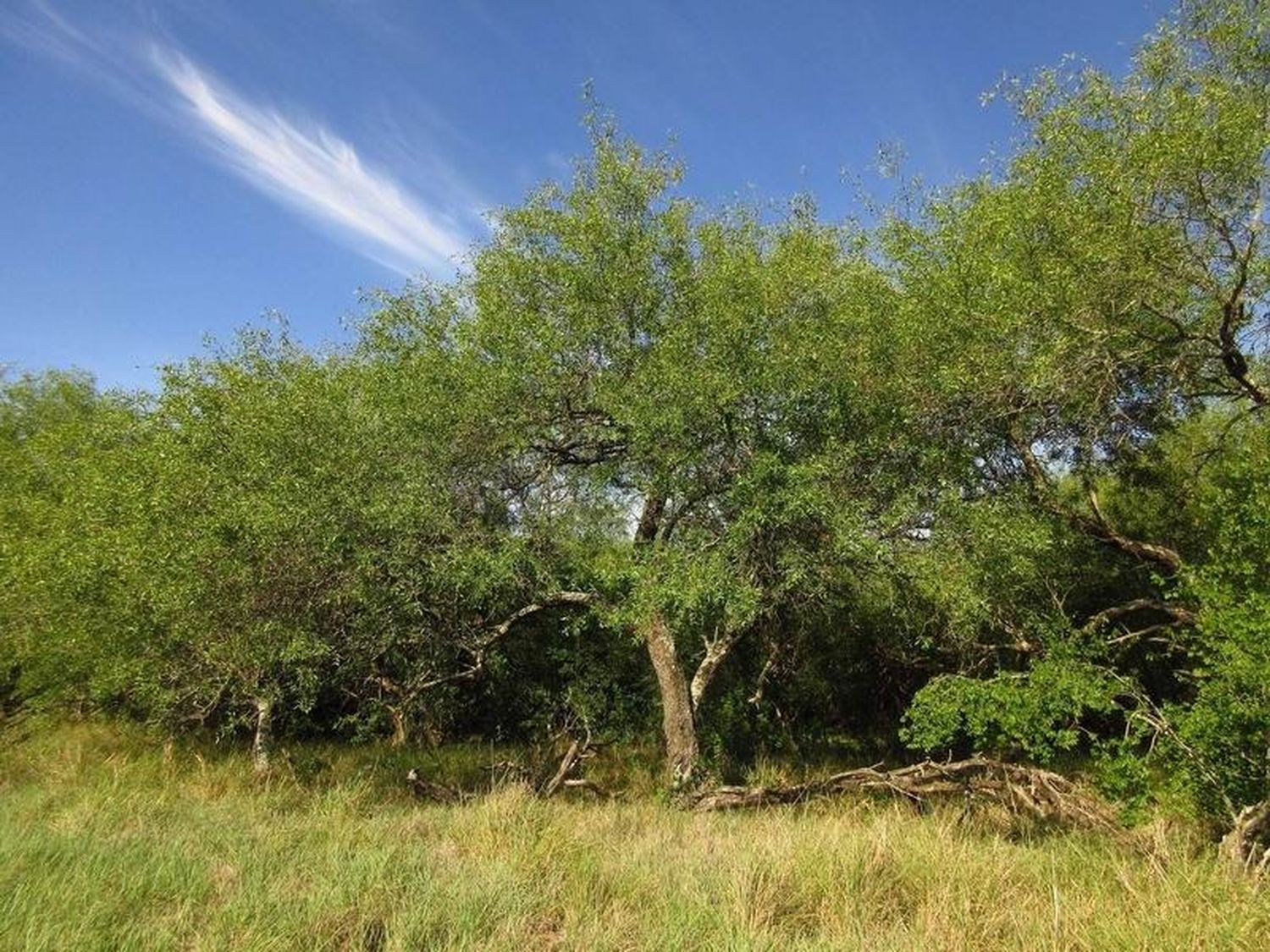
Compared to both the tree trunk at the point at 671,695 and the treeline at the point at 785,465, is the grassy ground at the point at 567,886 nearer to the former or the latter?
the treeline at the point at 785,465

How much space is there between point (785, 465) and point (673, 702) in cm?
498

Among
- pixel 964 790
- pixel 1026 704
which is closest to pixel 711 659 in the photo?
pixel 964 790

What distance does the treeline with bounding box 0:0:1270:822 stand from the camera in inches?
371

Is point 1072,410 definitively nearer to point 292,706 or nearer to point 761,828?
point 761,828

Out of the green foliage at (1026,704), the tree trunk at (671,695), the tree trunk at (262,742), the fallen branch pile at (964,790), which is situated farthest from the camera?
the tree trunk at (262,742)

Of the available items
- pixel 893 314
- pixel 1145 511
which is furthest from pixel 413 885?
pixel 1145 511

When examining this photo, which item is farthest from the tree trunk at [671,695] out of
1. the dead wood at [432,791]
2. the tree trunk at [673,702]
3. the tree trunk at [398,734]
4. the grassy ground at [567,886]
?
the tree trunk at [398,734]

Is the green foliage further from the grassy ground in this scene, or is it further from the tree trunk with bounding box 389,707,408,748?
the tree trunk with bounding box 389,707,408,748

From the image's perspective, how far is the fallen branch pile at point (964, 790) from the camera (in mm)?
9867

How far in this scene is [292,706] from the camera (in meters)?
16.0

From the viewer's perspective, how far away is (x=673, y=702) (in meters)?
13.1

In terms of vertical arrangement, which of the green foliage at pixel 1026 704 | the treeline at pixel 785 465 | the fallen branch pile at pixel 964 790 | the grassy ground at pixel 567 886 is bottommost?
the fallen branch pile at pixel 964 790

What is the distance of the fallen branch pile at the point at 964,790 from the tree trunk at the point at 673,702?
101cm

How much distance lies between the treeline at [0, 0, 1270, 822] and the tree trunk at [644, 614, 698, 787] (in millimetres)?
61
